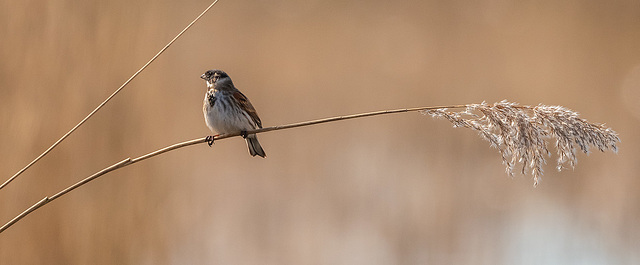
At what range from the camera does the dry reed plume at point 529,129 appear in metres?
1.78

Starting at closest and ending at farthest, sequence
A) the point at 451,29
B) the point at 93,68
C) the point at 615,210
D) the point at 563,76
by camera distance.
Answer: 1. the point at 93,68
2. the point at 615,210
3. the point at 563,76
4. the point at 451,29

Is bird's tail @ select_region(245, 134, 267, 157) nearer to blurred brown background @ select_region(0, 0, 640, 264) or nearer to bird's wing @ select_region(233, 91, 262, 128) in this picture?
bird's wing @ select_region(233, 91, 262, 128)

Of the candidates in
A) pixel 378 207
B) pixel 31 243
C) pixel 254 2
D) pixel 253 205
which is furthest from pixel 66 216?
pixel 254 2

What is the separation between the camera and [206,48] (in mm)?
4625

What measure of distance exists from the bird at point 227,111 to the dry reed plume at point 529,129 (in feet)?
3.51

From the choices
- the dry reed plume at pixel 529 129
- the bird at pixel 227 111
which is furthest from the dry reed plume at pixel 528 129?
the bird at pixel 227 111

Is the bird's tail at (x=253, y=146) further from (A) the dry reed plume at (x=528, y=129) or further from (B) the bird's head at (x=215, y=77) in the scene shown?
(A) the dry reed plume at (x=528, y=129)

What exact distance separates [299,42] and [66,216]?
8.11ft

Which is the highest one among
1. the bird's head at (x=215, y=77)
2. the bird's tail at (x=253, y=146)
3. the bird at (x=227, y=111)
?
the bird's head at (x=215, y=77)

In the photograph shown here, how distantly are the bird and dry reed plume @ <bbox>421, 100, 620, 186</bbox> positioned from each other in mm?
1070

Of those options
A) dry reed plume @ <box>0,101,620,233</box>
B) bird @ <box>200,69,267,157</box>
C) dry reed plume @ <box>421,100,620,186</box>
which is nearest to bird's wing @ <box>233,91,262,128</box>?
bird @ <box>200,69,267,157</box>

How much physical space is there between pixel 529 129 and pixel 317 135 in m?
2.77

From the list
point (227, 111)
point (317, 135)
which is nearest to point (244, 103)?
point (227, 111)

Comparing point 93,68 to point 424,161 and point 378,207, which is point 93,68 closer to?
point 378,207
